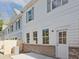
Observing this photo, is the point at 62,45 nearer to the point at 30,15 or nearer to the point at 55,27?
the point at 55,27

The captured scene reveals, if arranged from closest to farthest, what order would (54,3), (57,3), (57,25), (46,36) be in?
(57,25)
(57,3)
(54,3)
(46,36)

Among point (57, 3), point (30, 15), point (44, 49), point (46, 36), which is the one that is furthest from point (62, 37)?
point (30, 15)

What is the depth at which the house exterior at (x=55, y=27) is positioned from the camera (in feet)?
43.7

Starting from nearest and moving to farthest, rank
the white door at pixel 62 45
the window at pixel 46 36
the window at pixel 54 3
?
the white door at pixel 62 45
the window at pixel 54 3
the window at pixel 46 36

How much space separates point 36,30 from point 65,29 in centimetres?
763

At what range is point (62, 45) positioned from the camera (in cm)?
1520

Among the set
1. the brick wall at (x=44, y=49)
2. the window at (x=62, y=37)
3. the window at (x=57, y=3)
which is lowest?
the brick wall at (x=44, y=49)

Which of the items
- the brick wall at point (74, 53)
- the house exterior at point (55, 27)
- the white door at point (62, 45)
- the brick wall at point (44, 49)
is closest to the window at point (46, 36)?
the house exterior at point (55, 27)

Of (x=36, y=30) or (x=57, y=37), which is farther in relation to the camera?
(x=36, y=30)

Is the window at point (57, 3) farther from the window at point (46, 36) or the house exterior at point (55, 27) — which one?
the window at point (46, 36)

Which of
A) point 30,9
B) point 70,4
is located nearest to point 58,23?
point 70,4

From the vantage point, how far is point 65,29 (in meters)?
14.7

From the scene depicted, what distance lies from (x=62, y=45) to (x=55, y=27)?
184 cm

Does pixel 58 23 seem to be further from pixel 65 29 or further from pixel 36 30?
pixel 36 30
